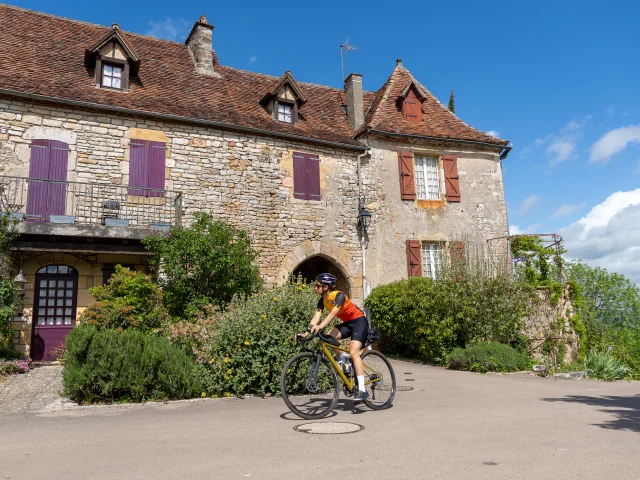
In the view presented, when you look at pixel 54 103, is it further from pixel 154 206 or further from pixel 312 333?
pixel 312 333

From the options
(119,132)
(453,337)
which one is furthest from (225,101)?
(453,337)

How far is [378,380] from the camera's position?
235 inches

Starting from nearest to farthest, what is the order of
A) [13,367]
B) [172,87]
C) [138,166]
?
1. [13,367]
2. [138,166]
3. [172,87]

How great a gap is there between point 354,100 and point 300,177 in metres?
3.75

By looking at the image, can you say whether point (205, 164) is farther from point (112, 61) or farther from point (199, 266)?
point (112, 61)

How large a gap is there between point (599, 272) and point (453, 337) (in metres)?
18.5

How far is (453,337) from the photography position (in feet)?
36.3

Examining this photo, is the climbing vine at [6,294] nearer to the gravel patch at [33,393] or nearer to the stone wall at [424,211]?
the gravel patch at [33,393]

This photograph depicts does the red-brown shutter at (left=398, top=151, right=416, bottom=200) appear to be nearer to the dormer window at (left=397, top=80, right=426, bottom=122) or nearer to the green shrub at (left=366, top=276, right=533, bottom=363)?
the dormer window at (left=397, top=80, right=426, bottom=122)

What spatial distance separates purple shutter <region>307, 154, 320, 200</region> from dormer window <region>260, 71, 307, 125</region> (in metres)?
1.32

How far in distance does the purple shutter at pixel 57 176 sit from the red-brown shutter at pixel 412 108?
1004cm

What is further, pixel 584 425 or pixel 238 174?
pixel 238 174

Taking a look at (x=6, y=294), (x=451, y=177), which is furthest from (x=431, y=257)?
(x=6, y=294)

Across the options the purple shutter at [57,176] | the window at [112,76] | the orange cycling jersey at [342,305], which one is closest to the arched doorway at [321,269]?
the purple shutter at [57,176]
